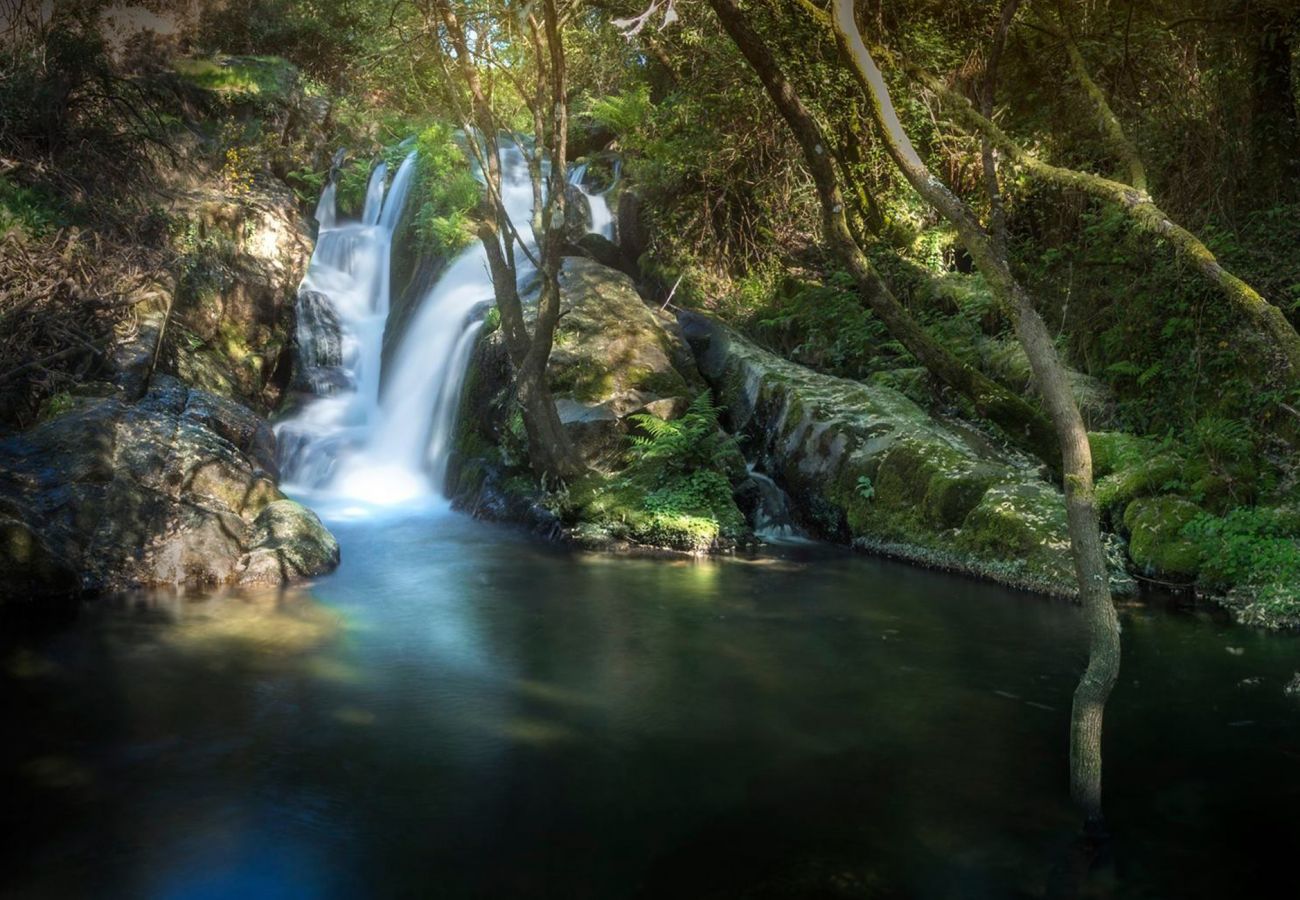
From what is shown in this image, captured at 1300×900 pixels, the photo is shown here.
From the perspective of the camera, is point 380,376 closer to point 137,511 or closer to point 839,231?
point 137,511

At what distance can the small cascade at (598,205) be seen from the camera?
20.0 metres

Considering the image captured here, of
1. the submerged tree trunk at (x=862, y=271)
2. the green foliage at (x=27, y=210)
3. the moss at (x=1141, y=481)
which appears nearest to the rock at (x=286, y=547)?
the green foliage at (x=27, y=210)

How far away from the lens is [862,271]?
9.62 meters

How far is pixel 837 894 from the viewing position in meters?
4.84

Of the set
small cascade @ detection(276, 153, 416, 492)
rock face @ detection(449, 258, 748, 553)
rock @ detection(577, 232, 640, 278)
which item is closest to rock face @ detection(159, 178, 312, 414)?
small cascade @ detection(276, 153, 416, 492)

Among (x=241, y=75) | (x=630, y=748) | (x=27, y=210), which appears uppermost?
(x=241, y=75)

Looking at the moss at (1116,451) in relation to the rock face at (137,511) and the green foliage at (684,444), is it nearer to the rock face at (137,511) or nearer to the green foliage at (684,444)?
the green foliage at (684,444)

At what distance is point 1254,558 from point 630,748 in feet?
22.1

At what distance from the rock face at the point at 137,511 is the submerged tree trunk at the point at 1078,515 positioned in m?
8.34

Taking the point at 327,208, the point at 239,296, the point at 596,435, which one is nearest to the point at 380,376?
the point at 239,296

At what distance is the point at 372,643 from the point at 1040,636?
612 cm

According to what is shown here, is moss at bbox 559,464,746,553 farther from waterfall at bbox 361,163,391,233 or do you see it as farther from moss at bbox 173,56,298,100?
moss at bbox 173,56,298,100

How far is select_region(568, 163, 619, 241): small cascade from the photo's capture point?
65.6 ft

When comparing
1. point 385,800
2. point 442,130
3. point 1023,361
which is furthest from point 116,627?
point 1023,361
